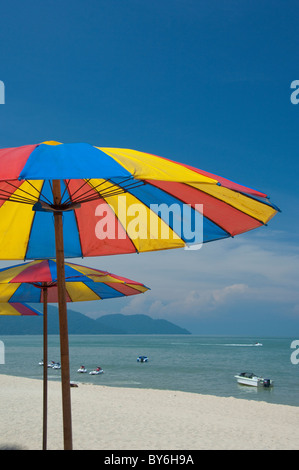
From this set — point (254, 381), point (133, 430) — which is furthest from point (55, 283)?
point (254, 381)

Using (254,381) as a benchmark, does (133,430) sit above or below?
above

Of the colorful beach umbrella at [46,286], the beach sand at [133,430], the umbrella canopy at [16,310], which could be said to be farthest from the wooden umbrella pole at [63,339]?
the beach sand at [133,430]

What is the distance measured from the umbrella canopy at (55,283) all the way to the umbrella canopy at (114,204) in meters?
0.26

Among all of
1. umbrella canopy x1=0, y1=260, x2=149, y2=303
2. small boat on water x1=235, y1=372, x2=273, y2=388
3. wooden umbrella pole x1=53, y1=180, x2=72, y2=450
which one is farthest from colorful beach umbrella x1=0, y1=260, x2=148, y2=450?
small boat on water x1=235, y1=372, x2=273, y2=388

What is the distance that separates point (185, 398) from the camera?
19.8 metres

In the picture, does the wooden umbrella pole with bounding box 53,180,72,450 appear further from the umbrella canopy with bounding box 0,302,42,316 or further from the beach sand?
the beach sand

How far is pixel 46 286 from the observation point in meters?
5.48

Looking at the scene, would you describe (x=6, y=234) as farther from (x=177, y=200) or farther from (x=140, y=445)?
(x=140, y=445)

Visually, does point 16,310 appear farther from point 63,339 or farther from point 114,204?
point 63,339

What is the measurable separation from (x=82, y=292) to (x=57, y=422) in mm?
5708

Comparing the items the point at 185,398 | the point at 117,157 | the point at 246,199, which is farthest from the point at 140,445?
the point at 185,398

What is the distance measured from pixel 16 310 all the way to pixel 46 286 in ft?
5.19

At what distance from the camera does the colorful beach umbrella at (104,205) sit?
2.30 meters

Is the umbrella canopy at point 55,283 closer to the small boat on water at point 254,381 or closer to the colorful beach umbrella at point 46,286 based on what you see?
the colorful beach umbrella at point 46,286
